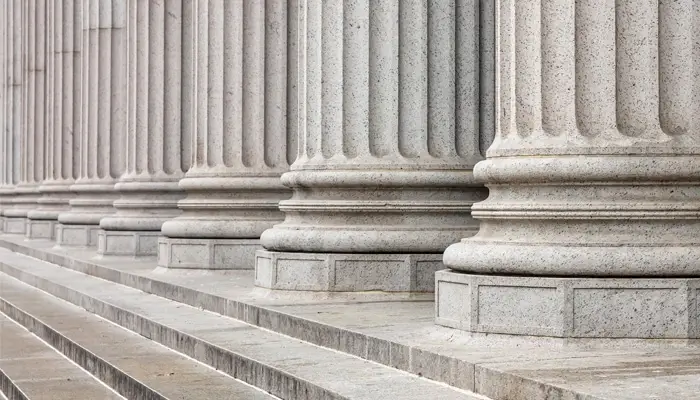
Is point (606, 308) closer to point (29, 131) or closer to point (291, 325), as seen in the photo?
point (291, 325)

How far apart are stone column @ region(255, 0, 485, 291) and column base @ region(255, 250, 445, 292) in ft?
0.05

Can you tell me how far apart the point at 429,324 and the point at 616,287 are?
324 cm

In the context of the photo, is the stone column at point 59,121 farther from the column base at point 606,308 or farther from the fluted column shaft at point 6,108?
the column base at point 606,308

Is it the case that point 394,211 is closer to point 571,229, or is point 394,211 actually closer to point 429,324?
point 429,324

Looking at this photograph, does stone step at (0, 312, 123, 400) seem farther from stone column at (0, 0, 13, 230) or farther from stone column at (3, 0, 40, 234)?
stone column at (0, 0, 13, 230)

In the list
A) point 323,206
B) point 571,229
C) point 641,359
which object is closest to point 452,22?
point 323,206

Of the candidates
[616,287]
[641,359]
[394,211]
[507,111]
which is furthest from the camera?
[394,211]

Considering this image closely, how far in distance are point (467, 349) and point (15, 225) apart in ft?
153

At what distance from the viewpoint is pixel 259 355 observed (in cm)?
1752

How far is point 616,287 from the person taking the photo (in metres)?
15.4

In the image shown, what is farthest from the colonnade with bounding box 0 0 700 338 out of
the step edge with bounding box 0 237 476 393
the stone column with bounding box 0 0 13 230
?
the stone column with bounding box 0 0 13 230

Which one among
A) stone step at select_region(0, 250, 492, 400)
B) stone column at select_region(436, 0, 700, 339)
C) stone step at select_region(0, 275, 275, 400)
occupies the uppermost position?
stone column at select_region(436, 0, 700, 339)

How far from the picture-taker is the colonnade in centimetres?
1579

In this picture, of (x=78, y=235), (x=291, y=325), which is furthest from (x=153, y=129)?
(x=291, y=325)
